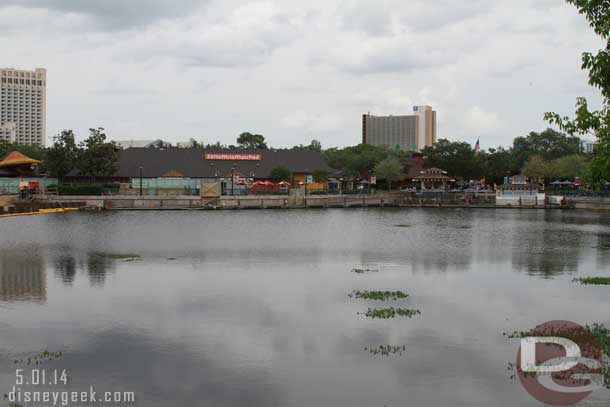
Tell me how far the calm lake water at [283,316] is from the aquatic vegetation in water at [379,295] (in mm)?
659

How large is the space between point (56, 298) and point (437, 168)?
4368 inches

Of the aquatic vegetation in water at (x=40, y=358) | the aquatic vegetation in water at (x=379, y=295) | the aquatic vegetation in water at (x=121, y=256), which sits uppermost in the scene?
the aquatic vegetation in water at (x=121, y=256)

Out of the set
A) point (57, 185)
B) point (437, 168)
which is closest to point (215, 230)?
point (57, 185)

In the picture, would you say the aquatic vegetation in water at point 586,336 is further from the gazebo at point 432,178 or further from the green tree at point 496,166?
the green tree at point 496,166

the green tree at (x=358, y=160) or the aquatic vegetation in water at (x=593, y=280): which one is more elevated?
the green tree at (x=358, y=160)

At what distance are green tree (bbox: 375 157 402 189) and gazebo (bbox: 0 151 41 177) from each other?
6129 centimetres

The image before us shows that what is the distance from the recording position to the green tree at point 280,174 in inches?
4262

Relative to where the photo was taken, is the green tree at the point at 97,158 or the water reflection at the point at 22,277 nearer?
the water reflection at the point at 22,277

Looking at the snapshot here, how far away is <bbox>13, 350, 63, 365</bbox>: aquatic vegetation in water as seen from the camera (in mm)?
15473

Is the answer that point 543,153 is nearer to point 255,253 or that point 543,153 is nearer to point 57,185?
point 57,185

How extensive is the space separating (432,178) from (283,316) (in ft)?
334

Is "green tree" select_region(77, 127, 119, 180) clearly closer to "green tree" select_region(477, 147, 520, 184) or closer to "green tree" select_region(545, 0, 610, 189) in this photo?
"green tree" select_region(477, 147, 520, 184)

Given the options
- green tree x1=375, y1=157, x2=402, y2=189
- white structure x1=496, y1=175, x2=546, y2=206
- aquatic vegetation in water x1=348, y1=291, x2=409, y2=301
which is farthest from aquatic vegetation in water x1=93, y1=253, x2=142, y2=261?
green tree x1=375, y1=157, x2=402, y2=189

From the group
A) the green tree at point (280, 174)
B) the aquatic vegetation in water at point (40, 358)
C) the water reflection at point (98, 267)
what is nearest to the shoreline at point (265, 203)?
the green tree at point (280, 174)
